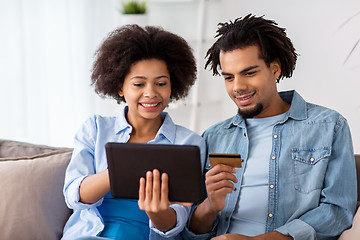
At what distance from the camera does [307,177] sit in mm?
1727

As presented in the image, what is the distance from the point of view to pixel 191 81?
199 cm

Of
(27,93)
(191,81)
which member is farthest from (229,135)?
(27,93)

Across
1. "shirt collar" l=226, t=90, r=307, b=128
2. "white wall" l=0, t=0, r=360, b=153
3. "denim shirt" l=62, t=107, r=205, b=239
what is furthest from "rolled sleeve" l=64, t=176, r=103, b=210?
"white wall" l=0, t=0, r=360, b=153

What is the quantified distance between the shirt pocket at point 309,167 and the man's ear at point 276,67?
0.98 feet

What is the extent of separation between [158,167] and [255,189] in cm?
43

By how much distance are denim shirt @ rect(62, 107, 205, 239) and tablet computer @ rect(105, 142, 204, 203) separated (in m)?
0.21

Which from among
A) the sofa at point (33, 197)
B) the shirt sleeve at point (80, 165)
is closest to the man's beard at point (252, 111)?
the sofa at point (33, 197)

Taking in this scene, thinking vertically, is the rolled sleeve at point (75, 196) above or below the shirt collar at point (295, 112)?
below

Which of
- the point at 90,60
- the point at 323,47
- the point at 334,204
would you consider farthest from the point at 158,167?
the point at 90,60

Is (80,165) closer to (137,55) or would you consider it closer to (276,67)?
(137,55)

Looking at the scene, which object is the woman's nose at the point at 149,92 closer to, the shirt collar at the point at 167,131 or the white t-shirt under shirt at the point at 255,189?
the shirt collar at the point at 167,131

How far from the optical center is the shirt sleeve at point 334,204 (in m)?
1.63

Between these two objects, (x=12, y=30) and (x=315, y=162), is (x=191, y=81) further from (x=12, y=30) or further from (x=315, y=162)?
(x=12, y=30)

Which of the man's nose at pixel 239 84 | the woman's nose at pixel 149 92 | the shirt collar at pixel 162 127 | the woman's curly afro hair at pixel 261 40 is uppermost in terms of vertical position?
the woman's curly afro hair at pixel 261 40
